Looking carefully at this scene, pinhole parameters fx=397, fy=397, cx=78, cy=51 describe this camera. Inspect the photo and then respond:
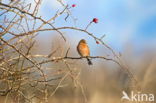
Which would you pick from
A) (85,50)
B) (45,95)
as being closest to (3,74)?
(45,95)

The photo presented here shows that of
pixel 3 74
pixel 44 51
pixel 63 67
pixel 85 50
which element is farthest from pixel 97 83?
pixel 3 74

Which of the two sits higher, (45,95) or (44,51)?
(44,51)

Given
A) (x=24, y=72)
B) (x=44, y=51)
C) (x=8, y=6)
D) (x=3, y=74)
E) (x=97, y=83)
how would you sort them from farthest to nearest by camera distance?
1. (x=97, y=83)
2. (x=44, y=51)
3. (x=24, y=72)
4. (x=3, y=74)
5. (x=8, y=6)

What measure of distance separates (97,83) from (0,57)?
272 centimetres

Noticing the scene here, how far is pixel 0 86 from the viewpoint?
7.41 feet

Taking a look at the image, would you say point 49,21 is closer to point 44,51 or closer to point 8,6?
point 8,6

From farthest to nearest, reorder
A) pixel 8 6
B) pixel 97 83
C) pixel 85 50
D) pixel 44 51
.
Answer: pixel 97 83 → pixel 85 50 → pixel 44 51 → pixel 8 6

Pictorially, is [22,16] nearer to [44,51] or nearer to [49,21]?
[49,21]

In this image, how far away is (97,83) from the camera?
4.64 metres

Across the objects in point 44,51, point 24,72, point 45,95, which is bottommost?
point 45,95

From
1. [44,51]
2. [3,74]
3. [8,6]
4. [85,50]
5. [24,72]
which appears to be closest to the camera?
[8,6]

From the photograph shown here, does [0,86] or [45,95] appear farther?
[0,86]

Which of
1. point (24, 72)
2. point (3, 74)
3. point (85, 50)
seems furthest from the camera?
point (85, 50)

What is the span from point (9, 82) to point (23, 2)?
42cm
